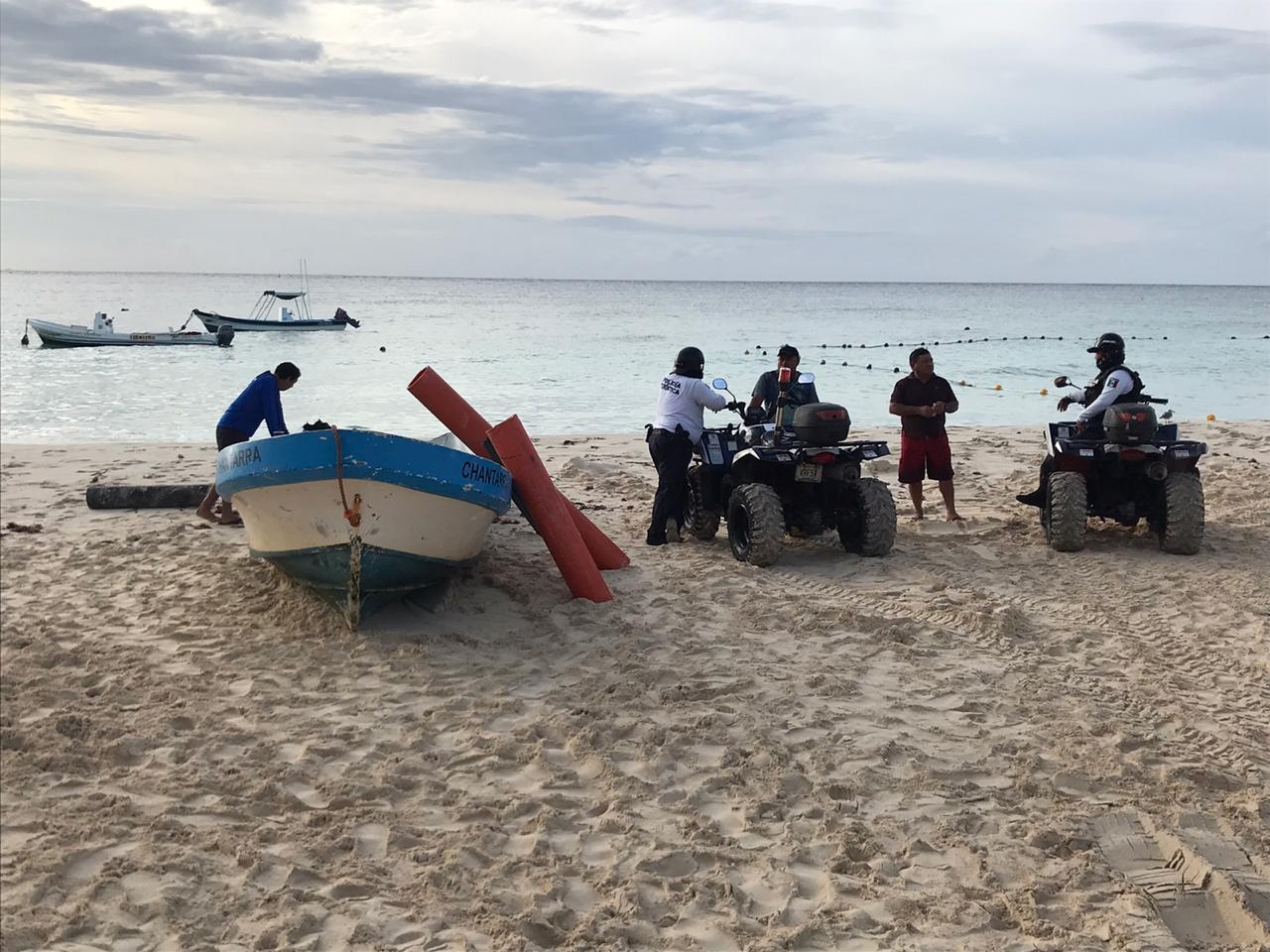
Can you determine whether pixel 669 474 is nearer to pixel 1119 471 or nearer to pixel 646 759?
pixel 1119 471

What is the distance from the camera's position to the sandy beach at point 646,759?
3709 mm

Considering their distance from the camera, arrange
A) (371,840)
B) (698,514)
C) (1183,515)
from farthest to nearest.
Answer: (698,514) < (1183,515) < (371,840)

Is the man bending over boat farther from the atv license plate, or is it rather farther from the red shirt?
the red shirt

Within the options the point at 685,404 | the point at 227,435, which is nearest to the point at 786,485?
the point at 685,404

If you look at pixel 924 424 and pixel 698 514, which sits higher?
pixel 924 424

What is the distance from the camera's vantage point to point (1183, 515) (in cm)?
799

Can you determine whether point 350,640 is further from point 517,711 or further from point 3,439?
point 3,439

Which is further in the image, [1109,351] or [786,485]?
[1109,351]

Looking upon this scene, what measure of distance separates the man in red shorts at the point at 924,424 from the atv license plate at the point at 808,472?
4.69 ft

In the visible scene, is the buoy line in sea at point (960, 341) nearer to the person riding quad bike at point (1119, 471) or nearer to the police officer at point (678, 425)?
the person riding quad bike at point (1119, 471)

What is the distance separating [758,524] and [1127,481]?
2.88m

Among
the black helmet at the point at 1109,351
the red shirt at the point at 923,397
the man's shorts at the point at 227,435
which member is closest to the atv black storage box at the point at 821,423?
the red shirt at the point at 923,397

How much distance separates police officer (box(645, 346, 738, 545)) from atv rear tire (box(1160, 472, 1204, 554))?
319cm

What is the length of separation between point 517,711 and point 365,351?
34.2 m
